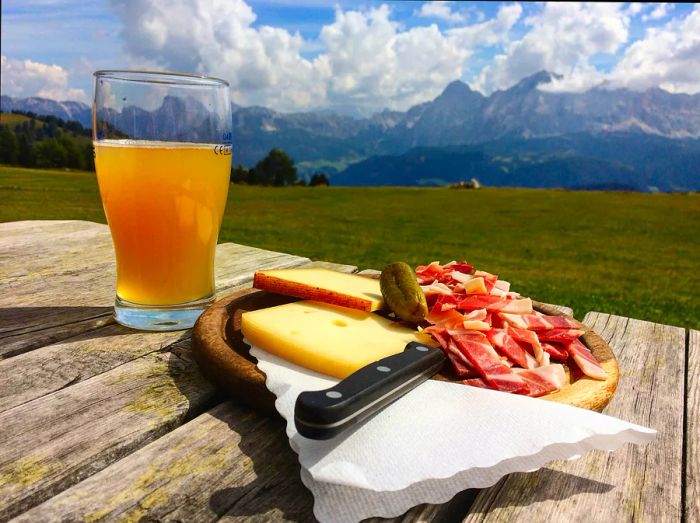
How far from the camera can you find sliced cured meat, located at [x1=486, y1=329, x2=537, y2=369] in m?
1.54

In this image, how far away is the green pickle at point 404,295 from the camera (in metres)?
1.76

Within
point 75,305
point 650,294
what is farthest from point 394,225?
point 75,305

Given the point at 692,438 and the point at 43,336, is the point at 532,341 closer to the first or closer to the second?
the point at 692,438

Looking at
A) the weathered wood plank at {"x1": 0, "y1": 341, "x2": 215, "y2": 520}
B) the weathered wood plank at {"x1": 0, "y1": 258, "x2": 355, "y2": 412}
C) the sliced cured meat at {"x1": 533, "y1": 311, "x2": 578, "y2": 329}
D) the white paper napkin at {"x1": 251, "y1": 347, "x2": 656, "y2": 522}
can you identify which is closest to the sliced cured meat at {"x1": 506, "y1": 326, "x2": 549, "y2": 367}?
the sliced cured meat at {"x1": 533, "y1": 311, "x2": 578, "y2": 329}

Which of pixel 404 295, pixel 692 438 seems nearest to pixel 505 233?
pixel 404 295

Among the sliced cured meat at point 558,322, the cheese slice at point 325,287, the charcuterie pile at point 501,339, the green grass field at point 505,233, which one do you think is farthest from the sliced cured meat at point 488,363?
the green grass field at point 505,233

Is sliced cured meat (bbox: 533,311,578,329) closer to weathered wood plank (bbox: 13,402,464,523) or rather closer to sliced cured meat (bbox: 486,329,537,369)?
sliced cured meat (bbox: 486,329,537,369)

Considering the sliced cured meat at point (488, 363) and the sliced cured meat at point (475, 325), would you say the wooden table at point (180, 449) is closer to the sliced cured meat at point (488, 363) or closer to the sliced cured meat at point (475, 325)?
the sliced cured meat at point (488, 363)

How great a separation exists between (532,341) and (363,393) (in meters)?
0.74

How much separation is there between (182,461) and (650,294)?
11.7m

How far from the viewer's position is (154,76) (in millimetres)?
1805

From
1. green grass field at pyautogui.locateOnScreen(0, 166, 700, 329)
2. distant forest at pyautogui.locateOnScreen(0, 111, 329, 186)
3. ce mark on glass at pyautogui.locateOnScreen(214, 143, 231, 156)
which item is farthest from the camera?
distant forest at pyautogui.locateOnScreen(0, 111, 329, 186)

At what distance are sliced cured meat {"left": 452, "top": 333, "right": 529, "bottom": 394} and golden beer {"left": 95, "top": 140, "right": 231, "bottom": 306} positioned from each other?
95 cm

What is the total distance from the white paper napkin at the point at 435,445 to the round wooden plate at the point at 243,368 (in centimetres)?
7
